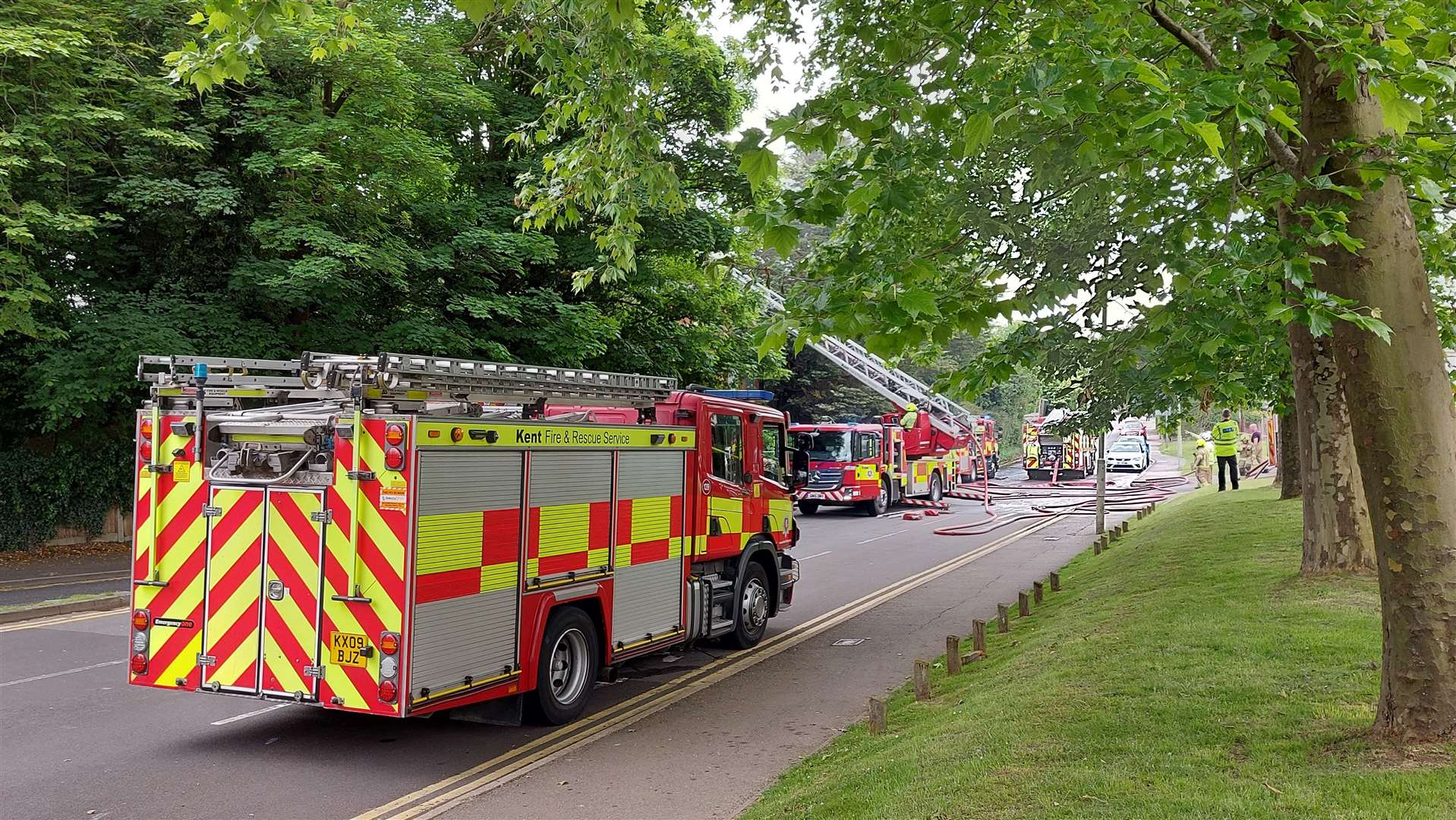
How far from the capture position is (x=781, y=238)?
5062 mm

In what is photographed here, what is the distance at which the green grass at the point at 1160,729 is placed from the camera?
5.06 metres

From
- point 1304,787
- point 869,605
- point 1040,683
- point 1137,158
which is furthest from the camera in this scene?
point 869,605

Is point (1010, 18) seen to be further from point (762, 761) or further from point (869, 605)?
point (869, 605)

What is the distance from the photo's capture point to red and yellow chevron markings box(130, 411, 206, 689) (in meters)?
7.42

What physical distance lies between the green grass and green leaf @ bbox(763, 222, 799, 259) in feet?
9.86

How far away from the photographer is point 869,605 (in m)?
14.8

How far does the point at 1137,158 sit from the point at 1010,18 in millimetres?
1383

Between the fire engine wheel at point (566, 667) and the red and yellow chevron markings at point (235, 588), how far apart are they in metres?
2.10

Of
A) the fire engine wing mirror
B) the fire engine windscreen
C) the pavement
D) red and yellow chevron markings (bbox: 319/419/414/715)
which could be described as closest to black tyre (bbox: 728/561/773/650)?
the fire engine wing mirror

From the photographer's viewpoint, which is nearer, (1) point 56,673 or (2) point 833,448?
(1) point 56,673

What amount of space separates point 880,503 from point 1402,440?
89.4 feet

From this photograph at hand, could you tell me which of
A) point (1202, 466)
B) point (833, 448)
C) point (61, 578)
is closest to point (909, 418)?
point (833, 448)

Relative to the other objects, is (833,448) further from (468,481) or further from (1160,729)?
(1160,729)

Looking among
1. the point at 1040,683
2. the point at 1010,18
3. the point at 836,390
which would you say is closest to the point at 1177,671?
the point at 1040,683
